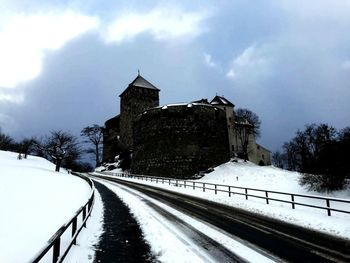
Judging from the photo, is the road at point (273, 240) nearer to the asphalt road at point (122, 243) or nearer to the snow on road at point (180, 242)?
the snow on road at point (180, 242)

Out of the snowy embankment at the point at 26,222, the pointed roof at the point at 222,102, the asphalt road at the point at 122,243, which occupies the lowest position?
the asphalt road at the point at 122,243

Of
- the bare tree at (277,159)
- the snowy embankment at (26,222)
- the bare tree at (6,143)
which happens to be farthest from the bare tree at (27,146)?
the bare tree at (277,159)

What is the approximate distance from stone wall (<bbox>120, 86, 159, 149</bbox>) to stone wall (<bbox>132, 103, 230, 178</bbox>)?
21.4m

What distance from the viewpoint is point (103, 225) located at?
36.7 ft

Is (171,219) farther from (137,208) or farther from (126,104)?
(126,104)

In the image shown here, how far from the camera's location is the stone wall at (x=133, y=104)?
7606cm

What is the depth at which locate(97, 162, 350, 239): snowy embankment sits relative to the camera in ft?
38.9

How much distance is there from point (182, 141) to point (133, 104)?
2943 cm

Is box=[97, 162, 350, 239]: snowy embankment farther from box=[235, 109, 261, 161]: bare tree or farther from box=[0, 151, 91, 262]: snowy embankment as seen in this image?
box=[235, 109, 261, 161]: bare tree

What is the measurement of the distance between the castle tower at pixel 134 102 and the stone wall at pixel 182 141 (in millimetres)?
21468

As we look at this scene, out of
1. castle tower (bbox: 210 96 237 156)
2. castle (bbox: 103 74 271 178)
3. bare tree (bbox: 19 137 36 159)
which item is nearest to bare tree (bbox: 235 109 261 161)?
castle tower (bbox: 210 96 237 156)

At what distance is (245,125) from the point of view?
6500cm

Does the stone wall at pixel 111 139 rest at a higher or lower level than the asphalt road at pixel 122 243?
higher

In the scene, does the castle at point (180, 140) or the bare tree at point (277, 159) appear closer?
the castle at point (180, 140)
